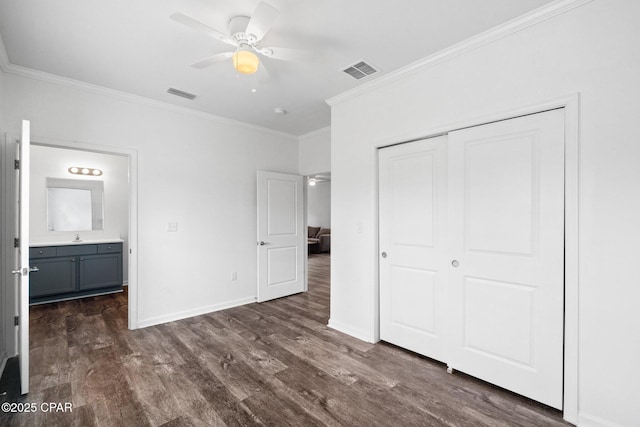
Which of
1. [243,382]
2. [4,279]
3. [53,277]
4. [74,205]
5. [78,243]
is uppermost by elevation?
[74,205]

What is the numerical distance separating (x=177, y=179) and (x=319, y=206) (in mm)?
7828

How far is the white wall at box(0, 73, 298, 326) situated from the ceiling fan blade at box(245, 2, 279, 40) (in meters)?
2.32

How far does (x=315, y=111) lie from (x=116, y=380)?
3505 millimetres

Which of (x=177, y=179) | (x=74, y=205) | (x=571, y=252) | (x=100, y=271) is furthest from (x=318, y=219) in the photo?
(x=571, y=252)

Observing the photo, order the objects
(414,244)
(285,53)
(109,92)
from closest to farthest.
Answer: (285,53), (414,244), (109,92)

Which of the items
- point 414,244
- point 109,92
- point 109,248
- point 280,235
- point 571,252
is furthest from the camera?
point 109,248

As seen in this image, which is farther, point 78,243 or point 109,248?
point 109,248

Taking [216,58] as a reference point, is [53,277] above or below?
below

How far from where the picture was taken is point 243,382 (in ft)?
7.70

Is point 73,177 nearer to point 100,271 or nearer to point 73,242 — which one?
point 73,242

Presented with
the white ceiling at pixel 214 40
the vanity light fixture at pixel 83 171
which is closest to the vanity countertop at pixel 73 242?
the vanity light fixture at pixel 83 171

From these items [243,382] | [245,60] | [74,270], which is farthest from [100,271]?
[245,60]

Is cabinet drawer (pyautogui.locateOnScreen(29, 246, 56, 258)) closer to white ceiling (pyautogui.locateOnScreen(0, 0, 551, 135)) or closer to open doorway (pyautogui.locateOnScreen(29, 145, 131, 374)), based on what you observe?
open doorway (pyautogui.locateOnScreen(29, 145, 131, 374))

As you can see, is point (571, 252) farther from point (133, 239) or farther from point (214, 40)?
point (133, 239)
